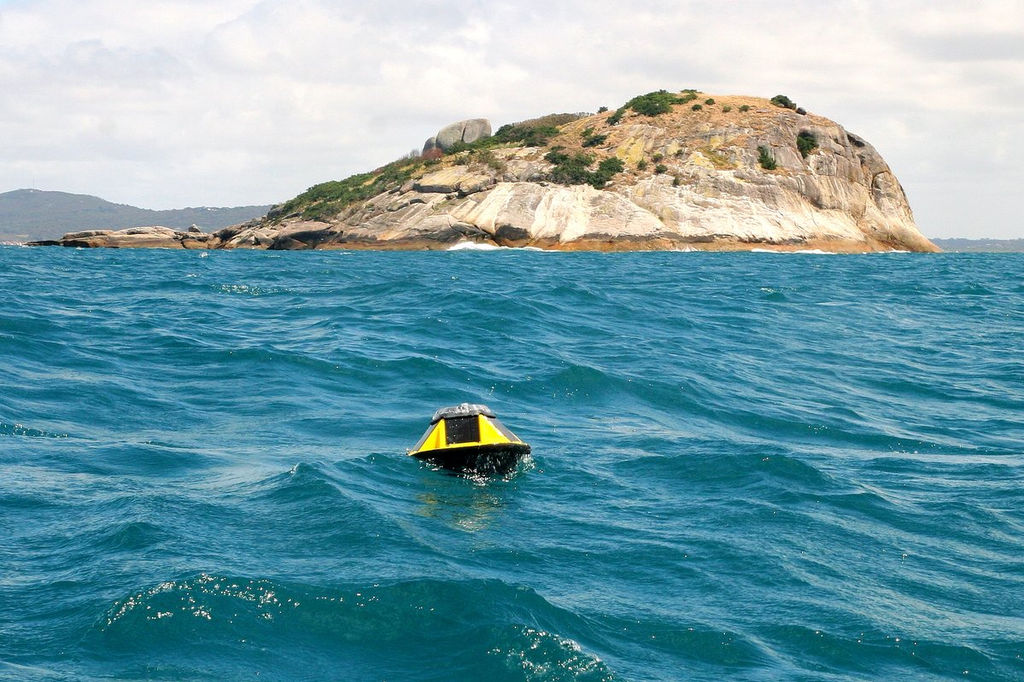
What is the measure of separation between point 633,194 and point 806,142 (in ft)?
62.8

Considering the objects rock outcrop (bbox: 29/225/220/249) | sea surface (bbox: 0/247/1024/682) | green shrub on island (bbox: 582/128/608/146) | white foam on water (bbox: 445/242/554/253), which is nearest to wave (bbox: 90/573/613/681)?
sea surface (bbox: 0/247/1024/682)

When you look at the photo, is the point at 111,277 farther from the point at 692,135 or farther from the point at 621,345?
the point at 692,135

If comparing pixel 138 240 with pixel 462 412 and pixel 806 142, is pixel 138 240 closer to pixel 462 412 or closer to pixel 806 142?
pixel 806 142

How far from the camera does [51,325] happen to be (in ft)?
68.4

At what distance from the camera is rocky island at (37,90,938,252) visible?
7294 centimetres

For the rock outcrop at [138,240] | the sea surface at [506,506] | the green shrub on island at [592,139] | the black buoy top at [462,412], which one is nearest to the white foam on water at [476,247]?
the green shrub on island at [592,139]

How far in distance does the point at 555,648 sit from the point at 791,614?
7.36ft

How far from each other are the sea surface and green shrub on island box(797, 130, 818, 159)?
211 ft

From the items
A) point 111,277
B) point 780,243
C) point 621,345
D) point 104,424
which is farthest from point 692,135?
point 104,424

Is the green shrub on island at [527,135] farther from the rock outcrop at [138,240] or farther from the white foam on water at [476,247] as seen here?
the rock outcrop at [138,240]

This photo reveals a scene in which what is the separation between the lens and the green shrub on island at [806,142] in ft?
273

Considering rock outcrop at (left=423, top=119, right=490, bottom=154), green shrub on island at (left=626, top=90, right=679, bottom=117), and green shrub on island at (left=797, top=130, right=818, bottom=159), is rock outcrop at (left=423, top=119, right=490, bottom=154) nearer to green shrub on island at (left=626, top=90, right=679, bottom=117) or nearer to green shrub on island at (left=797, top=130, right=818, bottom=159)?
green shrub on island at (left=626, top=90, right=679, bottom=117)

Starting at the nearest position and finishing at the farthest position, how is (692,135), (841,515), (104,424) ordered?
(841,515) → (104,424) → (692,135)

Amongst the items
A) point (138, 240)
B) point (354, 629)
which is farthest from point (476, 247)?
point (354, 629)
